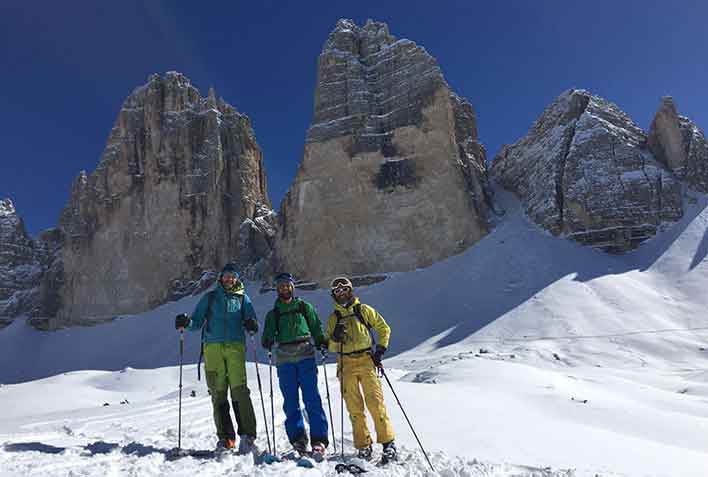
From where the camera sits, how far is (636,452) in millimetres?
5461

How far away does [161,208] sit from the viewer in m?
47.1

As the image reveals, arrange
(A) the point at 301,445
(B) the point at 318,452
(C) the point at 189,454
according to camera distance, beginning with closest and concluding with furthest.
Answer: (B) the point at 318,452 → (C) the point at 189,454 → (A) the point at 301,445

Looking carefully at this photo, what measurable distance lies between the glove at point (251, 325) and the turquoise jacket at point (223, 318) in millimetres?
95

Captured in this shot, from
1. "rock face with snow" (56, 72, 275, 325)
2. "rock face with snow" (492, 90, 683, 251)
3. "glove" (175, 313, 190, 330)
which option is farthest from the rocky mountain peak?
"glove" (175, 313, 190, 330)

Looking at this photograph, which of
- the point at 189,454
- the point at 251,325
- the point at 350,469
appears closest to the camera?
the point at 350,469

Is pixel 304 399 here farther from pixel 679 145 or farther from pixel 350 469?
pixel 679 145

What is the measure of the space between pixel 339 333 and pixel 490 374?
28.0ft

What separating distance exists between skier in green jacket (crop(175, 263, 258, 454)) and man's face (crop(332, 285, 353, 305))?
96cm

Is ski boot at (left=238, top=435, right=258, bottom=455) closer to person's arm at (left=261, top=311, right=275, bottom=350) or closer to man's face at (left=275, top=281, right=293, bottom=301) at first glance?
person's arm at (left=261, top=311, right=275, bottom=350)

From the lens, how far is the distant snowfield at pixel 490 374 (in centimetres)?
500

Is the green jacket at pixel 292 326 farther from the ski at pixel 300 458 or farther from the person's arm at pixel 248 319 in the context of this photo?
the ski at pixel 300 458

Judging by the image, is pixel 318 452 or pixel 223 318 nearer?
pixel 318 452

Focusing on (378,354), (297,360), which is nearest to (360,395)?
(378,354)

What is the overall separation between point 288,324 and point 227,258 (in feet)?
139
